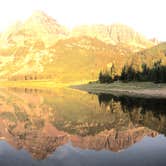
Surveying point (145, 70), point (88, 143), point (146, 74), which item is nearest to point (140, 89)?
point (146, 74)

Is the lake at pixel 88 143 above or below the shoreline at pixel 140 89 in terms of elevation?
below

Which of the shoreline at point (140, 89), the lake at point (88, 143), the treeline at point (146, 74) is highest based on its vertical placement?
the treeline at point (146, 74)

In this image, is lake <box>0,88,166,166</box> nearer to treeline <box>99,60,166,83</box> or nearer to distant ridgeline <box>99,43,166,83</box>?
treeline <box>99,60,166,83</box>

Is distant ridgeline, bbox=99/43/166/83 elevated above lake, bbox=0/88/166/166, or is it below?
above

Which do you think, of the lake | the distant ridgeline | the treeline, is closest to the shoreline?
the treeline

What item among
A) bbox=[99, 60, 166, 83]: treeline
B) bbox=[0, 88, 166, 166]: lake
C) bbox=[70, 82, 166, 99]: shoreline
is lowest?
bbox=[0, 88, 166, 166]: lake

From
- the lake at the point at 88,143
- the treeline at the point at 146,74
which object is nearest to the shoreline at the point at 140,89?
the treeline at the point at 146,74

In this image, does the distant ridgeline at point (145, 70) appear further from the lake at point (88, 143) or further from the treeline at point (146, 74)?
the lake at point (88, 143)

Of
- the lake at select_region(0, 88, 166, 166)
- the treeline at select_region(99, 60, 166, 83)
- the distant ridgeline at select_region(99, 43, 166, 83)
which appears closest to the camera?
the lake at select_region(0, 88, 166, 166)

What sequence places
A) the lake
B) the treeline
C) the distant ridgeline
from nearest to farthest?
the lake, the treeline, the distant ridgeline

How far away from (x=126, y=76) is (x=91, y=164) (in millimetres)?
→ 159514

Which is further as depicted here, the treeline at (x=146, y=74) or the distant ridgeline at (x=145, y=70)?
the distant ridgeline at (x=145, y=70)

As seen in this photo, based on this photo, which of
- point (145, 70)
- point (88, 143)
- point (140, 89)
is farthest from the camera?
point (145, 70)

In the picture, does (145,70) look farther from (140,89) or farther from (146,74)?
(140,89)
